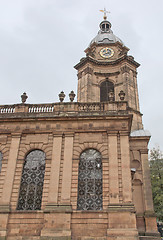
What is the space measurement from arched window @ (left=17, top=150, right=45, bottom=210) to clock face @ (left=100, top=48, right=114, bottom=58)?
18.1 meters

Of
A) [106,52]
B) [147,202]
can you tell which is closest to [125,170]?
[147,202]

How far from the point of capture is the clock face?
3053 centimetres

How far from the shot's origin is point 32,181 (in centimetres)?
1564

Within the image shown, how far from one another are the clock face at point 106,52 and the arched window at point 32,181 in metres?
18.1

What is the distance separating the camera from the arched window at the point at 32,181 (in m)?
15.0

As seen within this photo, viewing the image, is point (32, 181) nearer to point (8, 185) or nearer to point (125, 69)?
point (8, 185)

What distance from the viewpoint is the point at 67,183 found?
14930mm

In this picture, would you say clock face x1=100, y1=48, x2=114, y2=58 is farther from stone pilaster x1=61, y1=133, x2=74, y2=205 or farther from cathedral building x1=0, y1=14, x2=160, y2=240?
stone pilaster x1=61, y1=133, x2=74, y2=205

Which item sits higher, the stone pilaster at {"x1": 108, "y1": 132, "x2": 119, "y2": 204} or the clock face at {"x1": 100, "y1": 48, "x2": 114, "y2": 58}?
the clock face at {"x1": 100, "y1": 48, "x2": 114, "y2": 58}

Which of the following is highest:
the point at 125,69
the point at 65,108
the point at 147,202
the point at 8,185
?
the point at 125,69

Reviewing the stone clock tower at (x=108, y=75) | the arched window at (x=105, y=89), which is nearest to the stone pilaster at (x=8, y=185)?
the stone clock tower at (x=108, y=75)

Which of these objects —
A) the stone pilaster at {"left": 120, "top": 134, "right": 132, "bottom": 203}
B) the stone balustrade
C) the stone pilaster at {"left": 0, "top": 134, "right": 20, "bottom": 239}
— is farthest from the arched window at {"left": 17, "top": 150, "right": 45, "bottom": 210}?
the stone pilaster at {"left": 120, "top": 134, "right": 132, "bottom": 203}

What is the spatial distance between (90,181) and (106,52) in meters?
19.9

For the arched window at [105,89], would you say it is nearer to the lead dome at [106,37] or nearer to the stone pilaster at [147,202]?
the lead dome at [106,37]
